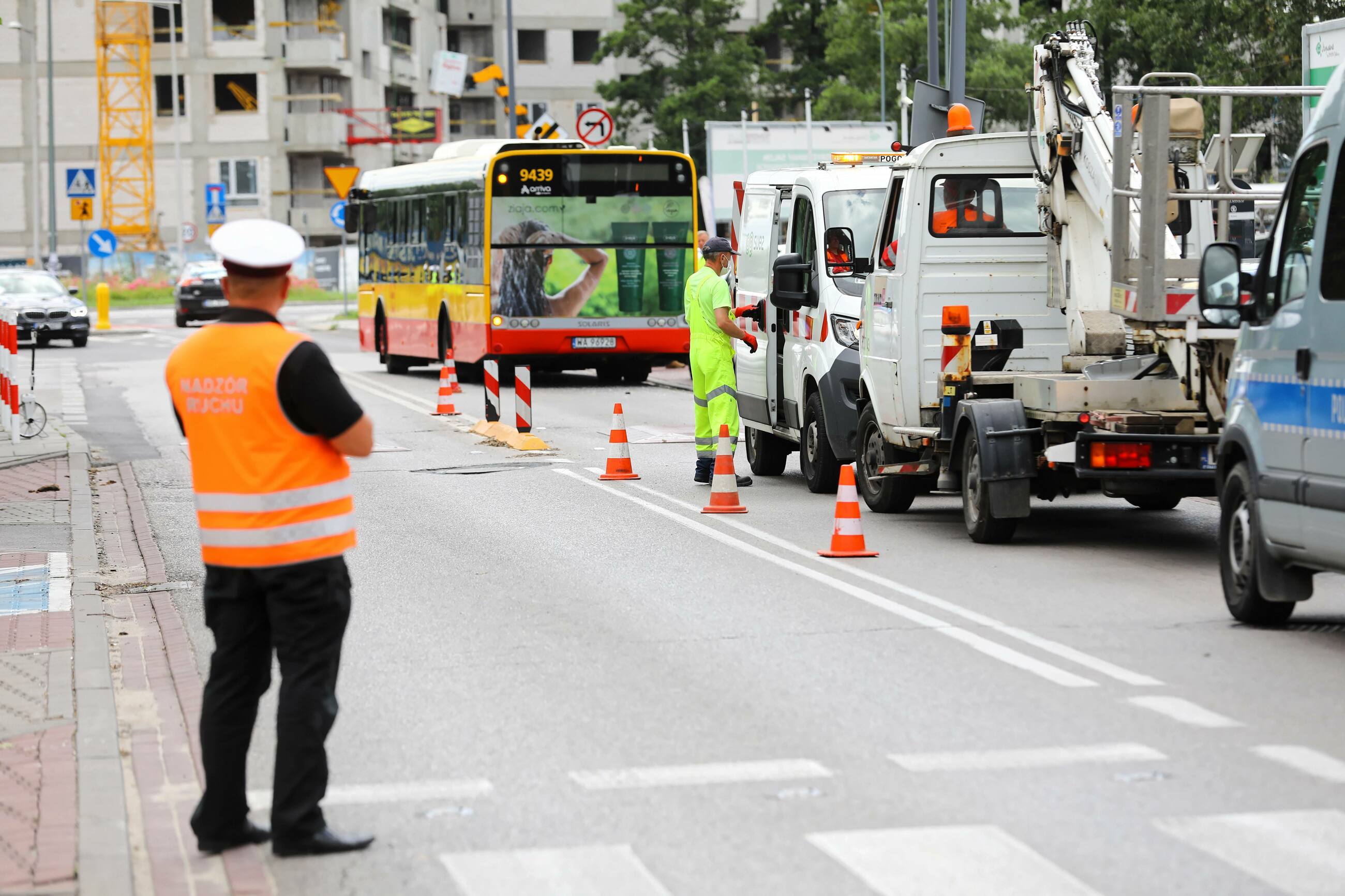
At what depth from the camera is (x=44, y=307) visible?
43.6 metres

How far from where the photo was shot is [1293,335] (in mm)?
9148

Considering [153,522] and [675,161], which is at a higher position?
[675,161]

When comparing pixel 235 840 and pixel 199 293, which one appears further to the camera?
pixel 199 293

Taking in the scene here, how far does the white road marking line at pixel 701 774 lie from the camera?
22.2 ft

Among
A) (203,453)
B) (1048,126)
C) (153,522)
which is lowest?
(153,522)

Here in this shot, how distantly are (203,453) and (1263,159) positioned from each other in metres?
28.8

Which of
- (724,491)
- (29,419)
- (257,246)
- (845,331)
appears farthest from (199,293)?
(257,246)

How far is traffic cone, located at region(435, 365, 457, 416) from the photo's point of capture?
25172 mm

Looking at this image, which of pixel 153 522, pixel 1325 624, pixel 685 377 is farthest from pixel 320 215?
pixel 1325 624

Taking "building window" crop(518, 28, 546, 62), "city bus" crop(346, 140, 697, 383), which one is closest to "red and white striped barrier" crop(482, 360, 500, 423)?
"city bus" crop(346, 140, 697, 383)

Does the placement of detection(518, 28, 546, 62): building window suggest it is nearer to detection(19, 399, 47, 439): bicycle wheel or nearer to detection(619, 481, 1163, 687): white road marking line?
detection(19, 399, 47, 439): bicycle wheel

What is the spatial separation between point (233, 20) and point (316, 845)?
83.1m

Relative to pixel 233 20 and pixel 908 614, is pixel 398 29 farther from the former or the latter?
pixel 908 614

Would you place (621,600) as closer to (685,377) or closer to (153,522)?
(153,522)
